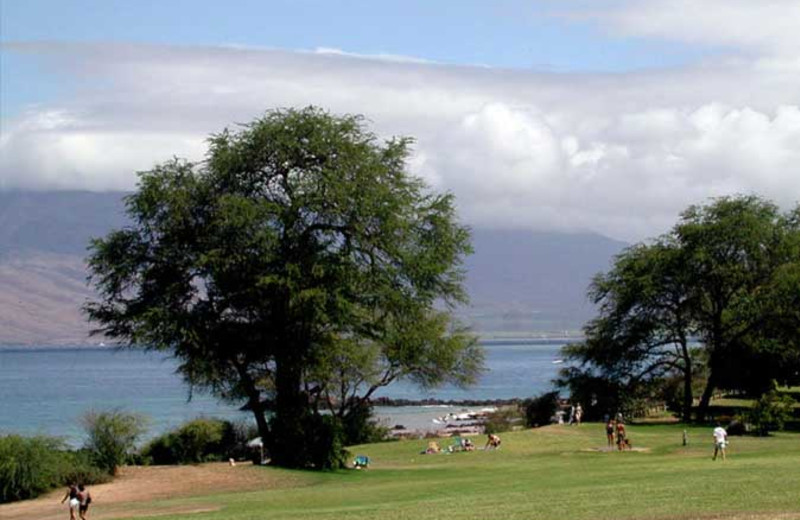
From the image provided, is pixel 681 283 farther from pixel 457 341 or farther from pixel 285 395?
pixel 285 395

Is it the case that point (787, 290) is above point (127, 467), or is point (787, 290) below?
above

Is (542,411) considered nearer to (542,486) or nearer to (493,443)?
(493,443)

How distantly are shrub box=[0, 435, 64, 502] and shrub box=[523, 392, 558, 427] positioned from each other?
4181 cm

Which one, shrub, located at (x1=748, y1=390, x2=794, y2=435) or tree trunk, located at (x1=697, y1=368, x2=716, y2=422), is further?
tree trunk, located at (x1=697, y1=368, x2=716, y2=422)

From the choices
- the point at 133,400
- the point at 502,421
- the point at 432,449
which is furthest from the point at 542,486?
the point at 133,400

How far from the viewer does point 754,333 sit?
75.4 m

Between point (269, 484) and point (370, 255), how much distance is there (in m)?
11.4

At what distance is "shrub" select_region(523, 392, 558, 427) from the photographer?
8156 centimetres

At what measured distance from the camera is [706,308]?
7869 cm

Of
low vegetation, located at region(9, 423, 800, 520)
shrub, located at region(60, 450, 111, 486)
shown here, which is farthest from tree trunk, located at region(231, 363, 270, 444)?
shrub, located at region(60, 450, 111, 486)

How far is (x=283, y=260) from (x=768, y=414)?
85.4ft

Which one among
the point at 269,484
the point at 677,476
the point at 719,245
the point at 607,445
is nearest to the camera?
the point at 677,476

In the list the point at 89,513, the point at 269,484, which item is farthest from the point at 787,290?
the point at 89,513

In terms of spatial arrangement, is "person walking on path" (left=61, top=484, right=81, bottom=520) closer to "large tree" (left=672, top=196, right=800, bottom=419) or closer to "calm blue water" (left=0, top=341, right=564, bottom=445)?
"calm blue water" (left=0, top=341, right=564, bottom=445)
